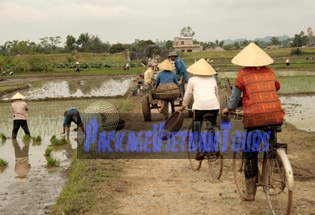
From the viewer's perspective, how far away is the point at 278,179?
4105 mm

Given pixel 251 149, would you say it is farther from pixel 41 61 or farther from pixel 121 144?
pixel 41 61

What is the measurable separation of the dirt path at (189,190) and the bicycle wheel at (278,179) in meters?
0.15

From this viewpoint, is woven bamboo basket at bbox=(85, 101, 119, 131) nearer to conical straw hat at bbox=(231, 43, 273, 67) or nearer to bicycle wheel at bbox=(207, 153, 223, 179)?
bicycle wheel at bbox=(207, 153, 223, 179)

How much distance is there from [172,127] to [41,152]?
12.4ft

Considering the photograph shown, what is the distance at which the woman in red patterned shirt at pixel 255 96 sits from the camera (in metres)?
4.04

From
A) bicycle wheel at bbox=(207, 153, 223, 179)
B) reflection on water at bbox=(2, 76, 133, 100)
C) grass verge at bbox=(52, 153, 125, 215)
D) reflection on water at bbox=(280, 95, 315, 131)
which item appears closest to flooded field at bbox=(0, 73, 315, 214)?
reflection on water at bbox=(280, 95, 315, 131)

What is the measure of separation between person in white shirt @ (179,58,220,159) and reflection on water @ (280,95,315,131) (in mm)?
5622

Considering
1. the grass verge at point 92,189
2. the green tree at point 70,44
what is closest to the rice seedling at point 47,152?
the grass verge at point 92,189

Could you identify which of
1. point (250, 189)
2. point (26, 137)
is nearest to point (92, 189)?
point (250, 189)

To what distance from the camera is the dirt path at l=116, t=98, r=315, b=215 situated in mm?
4492

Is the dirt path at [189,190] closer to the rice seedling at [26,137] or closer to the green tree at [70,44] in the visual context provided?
the rice seedling at [26,137]

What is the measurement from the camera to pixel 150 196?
5.03 m

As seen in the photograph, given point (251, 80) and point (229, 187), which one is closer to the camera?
point (251, 80)

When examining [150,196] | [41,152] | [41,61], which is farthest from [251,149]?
[41,61]
